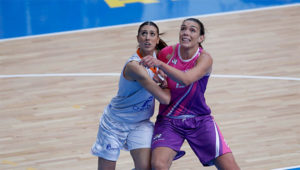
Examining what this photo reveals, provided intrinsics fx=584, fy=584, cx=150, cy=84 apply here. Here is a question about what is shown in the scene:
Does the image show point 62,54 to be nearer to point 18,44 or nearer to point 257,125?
point 18,44

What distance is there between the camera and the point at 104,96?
856 cm

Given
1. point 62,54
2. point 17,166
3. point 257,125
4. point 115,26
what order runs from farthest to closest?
point 115,26, point 62,54, point 257,125, point 17,166

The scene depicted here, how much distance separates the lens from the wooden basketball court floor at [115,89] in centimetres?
704

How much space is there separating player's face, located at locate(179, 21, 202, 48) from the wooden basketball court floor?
1.95m

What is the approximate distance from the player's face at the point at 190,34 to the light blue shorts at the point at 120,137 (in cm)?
84

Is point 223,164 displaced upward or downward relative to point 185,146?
upward

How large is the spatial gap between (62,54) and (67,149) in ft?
Result: 11.1

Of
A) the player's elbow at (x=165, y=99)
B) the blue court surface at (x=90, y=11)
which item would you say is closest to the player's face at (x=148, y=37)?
the player's elbow at (x=165, y=99)

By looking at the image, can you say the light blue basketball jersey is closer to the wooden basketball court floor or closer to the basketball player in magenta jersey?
the basketball player in magenta jersey

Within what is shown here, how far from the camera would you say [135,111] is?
17.6 ft

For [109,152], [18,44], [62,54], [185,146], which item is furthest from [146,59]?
[18,44]

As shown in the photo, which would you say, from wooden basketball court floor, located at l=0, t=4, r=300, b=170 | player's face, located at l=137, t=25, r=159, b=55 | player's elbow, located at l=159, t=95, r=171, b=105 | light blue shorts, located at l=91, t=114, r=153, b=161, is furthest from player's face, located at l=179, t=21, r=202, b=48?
wooden basketball court floor, located at l=0, t=4, r=300, b=170

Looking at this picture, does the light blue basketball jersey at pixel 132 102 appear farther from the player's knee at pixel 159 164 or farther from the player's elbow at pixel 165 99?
the player's knee at pixel 159 164

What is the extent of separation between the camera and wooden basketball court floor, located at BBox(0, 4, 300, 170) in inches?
277
